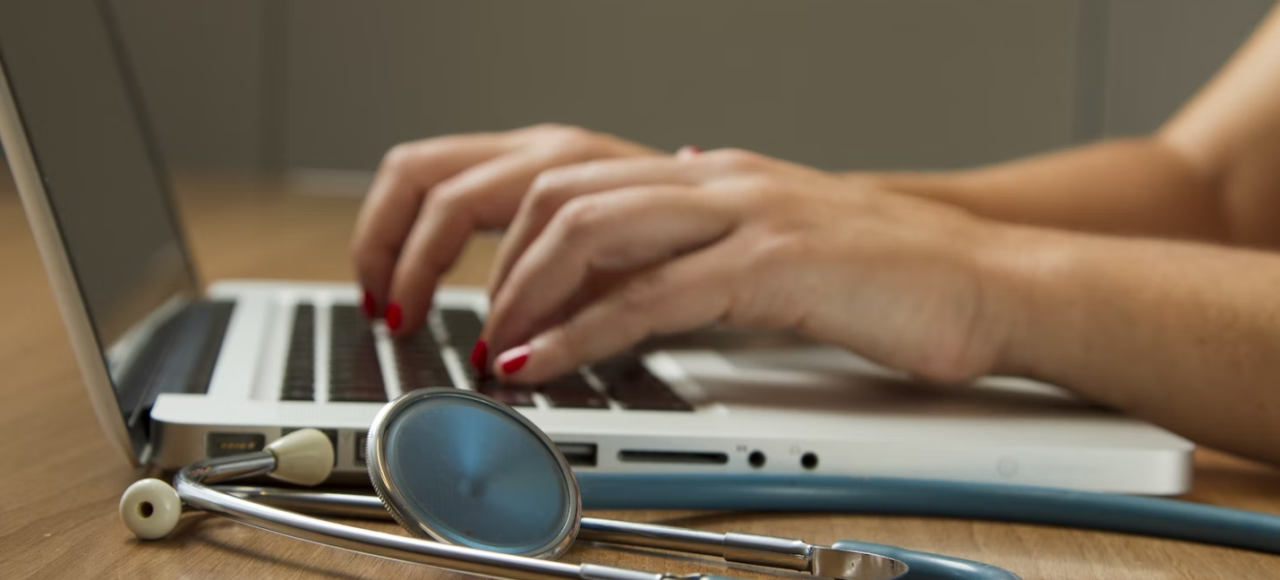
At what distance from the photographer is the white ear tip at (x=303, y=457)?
36cm

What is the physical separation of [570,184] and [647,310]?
0.07 m

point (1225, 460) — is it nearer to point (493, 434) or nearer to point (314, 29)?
point (493, 434)

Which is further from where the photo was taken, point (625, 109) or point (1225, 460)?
point (625, 109)

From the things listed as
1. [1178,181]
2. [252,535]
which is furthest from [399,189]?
[1178,181]

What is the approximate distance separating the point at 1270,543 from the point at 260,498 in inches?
11.3

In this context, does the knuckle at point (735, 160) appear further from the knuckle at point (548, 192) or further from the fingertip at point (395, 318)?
A: the fingertip at point (395, 318)

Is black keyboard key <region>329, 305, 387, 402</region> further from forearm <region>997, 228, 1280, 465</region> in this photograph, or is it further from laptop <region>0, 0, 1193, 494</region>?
forearm <region>997, 228, 1280, 465</region>

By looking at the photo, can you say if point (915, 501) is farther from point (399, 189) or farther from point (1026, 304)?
point (399, 189)

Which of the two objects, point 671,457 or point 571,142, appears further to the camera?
point 571,142

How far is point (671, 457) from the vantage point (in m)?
0.40

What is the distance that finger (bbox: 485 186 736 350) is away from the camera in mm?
518

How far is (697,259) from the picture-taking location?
521mm

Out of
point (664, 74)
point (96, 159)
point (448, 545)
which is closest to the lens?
point (448, 545)

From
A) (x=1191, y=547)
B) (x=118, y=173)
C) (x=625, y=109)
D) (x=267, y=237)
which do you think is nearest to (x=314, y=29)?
(x=625, y=109)
